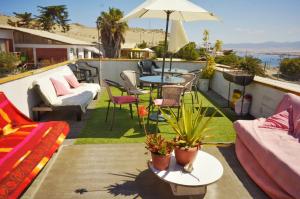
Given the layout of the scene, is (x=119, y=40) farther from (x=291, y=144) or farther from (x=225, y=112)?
(x=291, y=144)

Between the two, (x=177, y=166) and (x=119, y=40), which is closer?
(x=177, y=166)

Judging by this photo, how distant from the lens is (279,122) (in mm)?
3168

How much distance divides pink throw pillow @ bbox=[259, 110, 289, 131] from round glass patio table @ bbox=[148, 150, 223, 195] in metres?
1.23

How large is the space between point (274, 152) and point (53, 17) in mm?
57996

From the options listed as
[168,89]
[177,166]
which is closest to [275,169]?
[177,166]

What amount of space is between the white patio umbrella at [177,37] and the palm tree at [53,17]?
151ft

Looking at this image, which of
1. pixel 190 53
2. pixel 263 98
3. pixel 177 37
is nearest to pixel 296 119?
pixel 263 98

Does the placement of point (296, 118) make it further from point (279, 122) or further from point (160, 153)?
point (160, 153)

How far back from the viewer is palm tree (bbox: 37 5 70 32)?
1811 inches

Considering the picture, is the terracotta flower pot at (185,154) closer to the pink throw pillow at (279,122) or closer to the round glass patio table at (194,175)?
the round glass patio table at (194,175)

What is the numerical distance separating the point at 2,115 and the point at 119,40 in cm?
2260

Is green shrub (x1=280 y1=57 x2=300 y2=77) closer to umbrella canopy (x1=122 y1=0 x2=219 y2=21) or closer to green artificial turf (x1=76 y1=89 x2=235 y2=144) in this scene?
umbrella canopy (x1=122 y1=0 x2=219 y2=21)

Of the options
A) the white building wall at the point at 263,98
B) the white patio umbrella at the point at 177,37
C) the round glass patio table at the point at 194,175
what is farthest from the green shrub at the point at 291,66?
the round glass patio table at the point at 194,175

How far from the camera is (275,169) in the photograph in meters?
2.30
